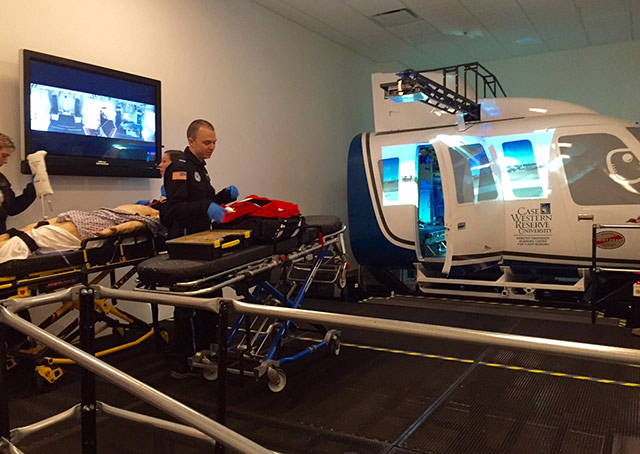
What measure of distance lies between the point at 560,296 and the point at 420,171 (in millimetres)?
2429

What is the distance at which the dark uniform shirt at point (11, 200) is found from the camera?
3.75m

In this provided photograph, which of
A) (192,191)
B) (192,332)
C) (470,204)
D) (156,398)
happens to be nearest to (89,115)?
(192,191)

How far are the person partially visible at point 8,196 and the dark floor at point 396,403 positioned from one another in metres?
1.16

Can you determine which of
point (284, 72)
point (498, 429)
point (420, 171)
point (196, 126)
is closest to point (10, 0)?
point (196, 126)

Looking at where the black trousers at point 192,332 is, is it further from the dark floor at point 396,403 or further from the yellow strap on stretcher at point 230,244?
the yellow strap on stretcher at point 230,244

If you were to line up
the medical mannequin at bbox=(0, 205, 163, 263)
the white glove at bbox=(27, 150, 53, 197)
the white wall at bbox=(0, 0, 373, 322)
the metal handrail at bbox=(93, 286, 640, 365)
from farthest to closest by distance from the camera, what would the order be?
the white wall at bbox=(0, 0, 373, 322) < the white glove at bbox=(27, 150, 53, 197) < the medical mannequin at bbox=(0, 205, 163, 263) < the metal handrail at bbox=(93, 286, 640, 365)

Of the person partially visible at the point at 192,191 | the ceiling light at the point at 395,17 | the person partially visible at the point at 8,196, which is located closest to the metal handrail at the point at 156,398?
the person partially visible at the point at 192,191

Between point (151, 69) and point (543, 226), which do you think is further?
point (543, 226)

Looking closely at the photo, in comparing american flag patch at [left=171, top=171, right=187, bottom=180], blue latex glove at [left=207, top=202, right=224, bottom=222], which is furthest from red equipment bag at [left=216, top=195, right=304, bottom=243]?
american flag patch at [left=171, top=171, right=187, bottom=180]

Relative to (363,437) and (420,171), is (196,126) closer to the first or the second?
(363,437)

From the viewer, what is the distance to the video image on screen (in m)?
4.13

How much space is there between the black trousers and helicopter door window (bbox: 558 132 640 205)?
4.25 metres

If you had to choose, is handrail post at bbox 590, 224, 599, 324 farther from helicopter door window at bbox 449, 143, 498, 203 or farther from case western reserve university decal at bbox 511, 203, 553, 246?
helicopter door window at bbox 449, 143, 498, 203

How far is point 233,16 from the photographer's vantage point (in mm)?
6250
